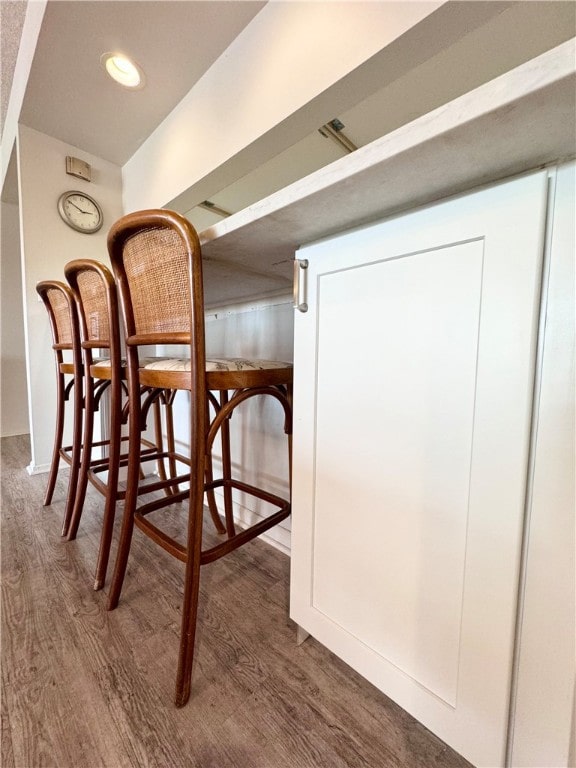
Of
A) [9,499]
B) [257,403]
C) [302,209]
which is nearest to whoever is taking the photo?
[302,209]

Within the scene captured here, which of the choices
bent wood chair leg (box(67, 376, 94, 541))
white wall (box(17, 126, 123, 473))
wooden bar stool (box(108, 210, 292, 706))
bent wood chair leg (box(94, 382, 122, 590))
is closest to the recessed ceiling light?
white wall (box(17, 126, 123, 473))

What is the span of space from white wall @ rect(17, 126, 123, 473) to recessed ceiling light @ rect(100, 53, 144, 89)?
80 cm

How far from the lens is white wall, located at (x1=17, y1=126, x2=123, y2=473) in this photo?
81.4 inches

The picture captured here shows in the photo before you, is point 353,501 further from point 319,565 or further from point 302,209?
point 302,209

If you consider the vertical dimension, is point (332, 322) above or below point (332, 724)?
above

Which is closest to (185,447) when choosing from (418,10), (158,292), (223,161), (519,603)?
(158,292)

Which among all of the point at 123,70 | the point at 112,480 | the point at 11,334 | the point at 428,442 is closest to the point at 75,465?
the point at 112,480

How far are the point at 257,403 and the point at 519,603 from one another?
1052 millimetres

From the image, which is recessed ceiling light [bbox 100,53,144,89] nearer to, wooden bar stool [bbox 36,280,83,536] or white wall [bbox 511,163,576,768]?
wooden bar stool [bbox 36,280,83,536]

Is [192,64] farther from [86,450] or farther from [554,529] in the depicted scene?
[554,529]

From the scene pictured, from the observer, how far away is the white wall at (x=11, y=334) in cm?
310

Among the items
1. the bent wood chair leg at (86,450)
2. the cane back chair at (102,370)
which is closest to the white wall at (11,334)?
the cane back chair at (102,370)

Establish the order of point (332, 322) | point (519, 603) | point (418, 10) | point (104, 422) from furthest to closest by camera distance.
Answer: point (104, 422) → point (418, 10) → point (332, 322) → point (519, 603)

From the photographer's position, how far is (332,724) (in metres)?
0.66
